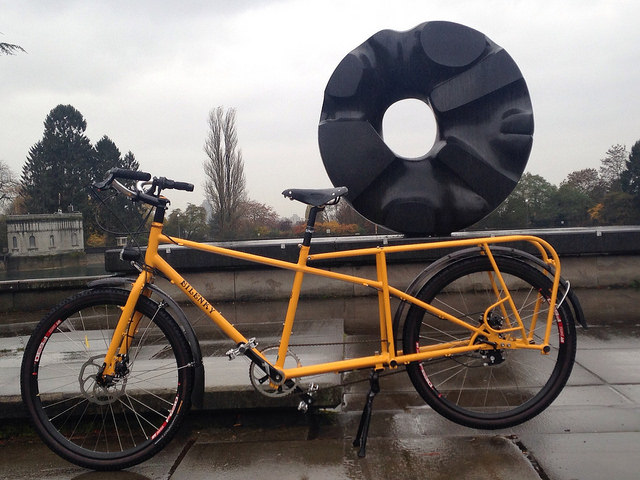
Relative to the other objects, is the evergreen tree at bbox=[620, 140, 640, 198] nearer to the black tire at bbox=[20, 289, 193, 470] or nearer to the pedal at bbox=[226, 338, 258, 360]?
the pedal at bbox=[226, 338, 258, 360]

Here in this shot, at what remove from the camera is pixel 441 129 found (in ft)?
21.4

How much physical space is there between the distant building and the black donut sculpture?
146 feet

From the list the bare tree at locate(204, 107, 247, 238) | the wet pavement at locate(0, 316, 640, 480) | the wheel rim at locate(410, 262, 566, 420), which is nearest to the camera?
the wet pavement at locate(0, 316, 640, 480)

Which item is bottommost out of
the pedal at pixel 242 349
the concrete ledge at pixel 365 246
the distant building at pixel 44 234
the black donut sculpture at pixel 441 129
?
the distant building at pixel 44 234

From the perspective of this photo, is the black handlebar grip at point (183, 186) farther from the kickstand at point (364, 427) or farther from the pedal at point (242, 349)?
the kickstand at point (364, 427)

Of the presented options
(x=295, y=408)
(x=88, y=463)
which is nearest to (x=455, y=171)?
(x=295, y=408)

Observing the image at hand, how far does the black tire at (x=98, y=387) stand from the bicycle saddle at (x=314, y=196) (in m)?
0.85

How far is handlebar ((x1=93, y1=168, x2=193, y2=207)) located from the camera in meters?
2.65

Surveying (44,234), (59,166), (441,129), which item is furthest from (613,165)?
(59,166)

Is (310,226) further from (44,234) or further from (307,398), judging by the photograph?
(44,234)

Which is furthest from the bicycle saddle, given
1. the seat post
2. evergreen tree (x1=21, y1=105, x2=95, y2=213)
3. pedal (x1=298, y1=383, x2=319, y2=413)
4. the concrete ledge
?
evergreen tree (x1=21, y1=105, x2=95, y2=213)

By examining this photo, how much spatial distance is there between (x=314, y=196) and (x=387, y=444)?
4.20ft

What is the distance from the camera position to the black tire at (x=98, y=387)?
2627mm

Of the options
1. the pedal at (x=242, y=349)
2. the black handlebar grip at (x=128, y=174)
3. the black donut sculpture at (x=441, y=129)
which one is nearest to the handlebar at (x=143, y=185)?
the black handlebar grip at (x=128, y=174)
